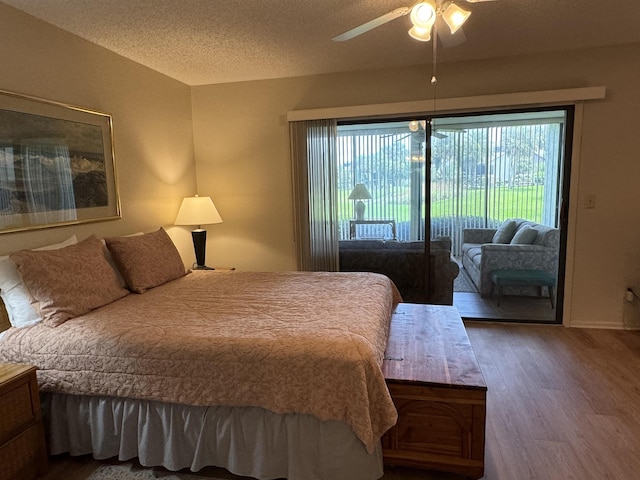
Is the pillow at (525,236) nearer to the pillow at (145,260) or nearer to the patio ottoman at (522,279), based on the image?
the patio ottoman at (522,279)

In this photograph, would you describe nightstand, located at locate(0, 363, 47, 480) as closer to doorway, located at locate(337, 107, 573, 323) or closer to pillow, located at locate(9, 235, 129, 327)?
pillow, located at locate(9, 235, 129, 327)

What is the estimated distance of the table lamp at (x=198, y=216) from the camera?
3.75 meters

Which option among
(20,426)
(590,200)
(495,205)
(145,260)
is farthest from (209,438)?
(590,200)

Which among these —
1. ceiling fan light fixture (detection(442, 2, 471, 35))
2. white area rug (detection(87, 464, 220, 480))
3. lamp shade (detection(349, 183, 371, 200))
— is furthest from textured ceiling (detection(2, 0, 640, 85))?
white area rug (detection(87, 464, 220, 480))

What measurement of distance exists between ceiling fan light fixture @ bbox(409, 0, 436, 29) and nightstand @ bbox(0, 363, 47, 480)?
8.08 ft

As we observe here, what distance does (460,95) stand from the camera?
11.9 feet

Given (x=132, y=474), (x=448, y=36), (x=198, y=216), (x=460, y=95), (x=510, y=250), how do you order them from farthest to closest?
(x=510, y=250) < (x=198, y=216) < (x=460, y=95) < (x=448, y=36) < (x=132, y=474)

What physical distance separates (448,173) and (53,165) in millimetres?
3214

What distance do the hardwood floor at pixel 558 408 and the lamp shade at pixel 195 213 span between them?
2.14 m

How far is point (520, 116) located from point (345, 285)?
2.36 m

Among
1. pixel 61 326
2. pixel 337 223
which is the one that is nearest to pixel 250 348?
pixel 61 326

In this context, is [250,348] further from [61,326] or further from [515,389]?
[515,389]

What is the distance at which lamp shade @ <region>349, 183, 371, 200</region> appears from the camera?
4.06 meters

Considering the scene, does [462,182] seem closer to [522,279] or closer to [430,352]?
[522,279]
